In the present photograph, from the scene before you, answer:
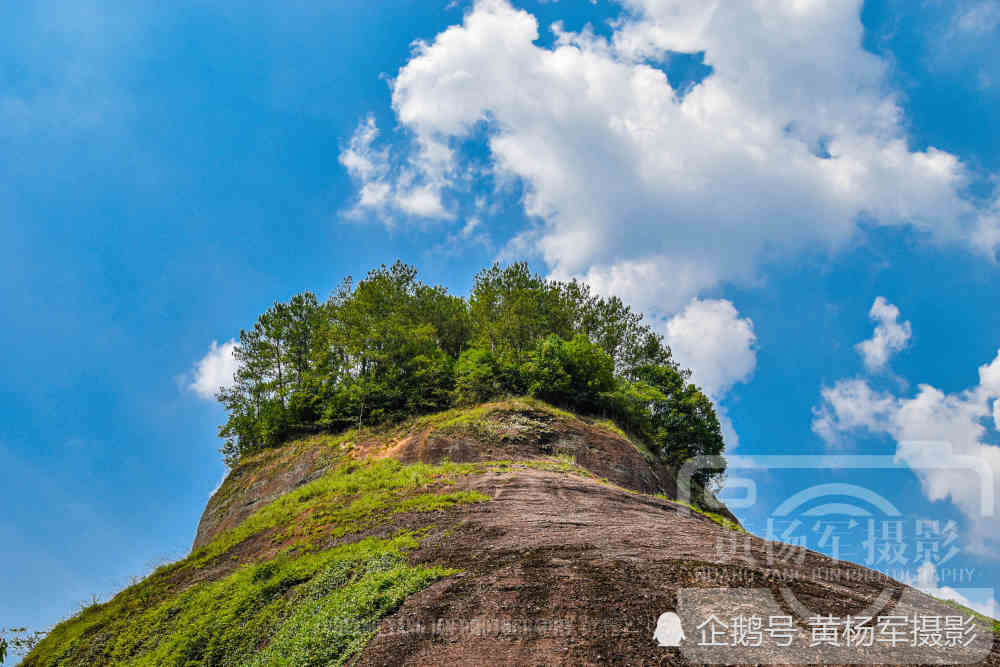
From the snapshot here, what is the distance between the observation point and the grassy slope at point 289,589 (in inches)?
419

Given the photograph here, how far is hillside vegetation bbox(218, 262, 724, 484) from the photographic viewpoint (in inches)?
1247

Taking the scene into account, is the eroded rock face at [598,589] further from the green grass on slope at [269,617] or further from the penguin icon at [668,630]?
the green grass on slope at [269,617]

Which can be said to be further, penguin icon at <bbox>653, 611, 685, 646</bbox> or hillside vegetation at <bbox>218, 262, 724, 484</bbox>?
hillside vegetation at <bbox>218, 262, 724, 484</bbox>

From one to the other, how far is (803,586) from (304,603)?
10.00 m

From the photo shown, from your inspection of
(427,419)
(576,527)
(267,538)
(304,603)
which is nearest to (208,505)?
(427,419)

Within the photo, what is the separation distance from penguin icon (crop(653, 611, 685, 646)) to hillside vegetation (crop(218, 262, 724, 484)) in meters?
21.7

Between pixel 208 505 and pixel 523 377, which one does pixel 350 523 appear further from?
pixel 208 505

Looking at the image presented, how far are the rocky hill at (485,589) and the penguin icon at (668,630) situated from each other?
0.29 feet

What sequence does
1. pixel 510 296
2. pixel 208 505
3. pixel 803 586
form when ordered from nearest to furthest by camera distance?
pixel 803 586 < pixel 208 505 < pixel 510 296

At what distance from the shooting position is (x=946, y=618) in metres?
8.33

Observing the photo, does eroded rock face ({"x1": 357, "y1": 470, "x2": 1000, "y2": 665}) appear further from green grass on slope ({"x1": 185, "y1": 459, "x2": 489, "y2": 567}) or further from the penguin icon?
green grass on slope ({"x1": 185, "y1": 459, "x2": 489, "y2": 567})

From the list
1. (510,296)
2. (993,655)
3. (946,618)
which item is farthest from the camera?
(510,296)

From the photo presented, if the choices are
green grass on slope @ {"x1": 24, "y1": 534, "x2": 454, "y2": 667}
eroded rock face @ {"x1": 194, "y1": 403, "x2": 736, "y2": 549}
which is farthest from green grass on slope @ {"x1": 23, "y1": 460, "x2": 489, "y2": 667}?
eroded rock face @ {"x1": 194, "y1": 403, "x2": 736, "y2": 549}

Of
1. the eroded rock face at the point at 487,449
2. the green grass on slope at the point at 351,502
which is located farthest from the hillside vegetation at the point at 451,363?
the green grass on slope at the point at 351,502
